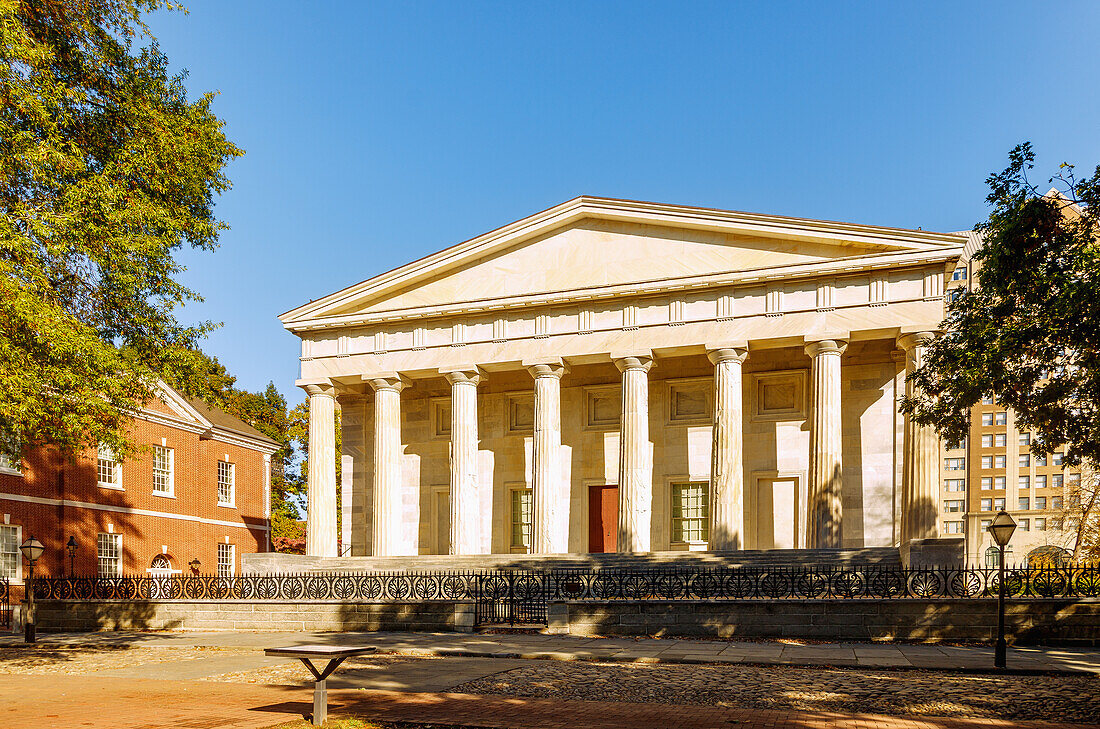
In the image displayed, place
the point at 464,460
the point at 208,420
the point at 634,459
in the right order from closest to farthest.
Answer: the point at 634,459
the point at 464,460
the point at 208,420

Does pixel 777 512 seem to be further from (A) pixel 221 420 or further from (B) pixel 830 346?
(A) pixel 221 420

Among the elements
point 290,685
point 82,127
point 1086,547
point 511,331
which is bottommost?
point 1086,547

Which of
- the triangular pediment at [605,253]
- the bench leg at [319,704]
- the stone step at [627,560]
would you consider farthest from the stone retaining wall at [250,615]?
the triangular pediment at [605,253]

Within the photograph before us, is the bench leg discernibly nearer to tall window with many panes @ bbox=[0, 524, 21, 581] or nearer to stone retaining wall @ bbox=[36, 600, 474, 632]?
stone retaining wall @ bbox=[36, 600, 474, 632]

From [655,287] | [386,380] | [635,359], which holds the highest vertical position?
[655,287]

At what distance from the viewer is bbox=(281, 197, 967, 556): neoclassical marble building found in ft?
107

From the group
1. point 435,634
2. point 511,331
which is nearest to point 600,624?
point 435,634

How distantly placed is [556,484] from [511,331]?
644 centimetres

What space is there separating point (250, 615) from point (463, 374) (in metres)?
15.3

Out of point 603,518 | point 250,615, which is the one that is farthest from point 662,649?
→ point 603,518

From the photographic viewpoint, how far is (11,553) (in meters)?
35.7

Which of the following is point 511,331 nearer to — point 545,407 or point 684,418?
point 545,407

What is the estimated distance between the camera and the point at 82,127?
60.8 ft

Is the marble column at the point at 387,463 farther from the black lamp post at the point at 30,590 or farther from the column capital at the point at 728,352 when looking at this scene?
the black lamp post at the point at 30,590
